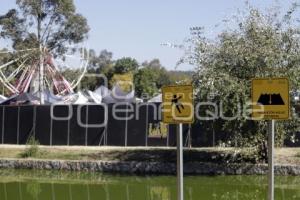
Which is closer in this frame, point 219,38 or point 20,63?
point 219,38

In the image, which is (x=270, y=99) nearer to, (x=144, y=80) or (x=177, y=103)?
(x=177, y=103)

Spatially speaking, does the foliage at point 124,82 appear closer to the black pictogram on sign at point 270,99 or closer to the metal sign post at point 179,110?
the metal sign post at point 179,110

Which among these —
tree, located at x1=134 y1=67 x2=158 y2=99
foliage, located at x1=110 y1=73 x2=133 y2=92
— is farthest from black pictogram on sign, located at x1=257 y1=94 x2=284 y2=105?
tree, located at x1=134 y1=67 x2=158 y2=99

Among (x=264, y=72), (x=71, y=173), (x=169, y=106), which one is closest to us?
(x=169, y=106)

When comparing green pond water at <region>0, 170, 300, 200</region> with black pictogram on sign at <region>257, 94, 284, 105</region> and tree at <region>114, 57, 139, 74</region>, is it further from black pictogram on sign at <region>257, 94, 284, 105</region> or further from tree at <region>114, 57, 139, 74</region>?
tree at <region>114, 57, 139, 74</region>

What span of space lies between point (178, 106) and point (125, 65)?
88.7m

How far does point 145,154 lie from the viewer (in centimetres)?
2467

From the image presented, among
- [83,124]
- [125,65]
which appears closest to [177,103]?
[83,124]

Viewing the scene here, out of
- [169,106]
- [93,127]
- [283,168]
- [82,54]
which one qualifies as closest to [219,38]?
[283,168]

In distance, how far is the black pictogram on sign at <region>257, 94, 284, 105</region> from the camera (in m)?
7.65

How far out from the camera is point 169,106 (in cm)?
823

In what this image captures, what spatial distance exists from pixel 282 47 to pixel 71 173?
29.8 feet

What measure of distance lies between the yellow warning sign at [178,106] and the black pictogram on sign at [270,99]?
929 millimetres

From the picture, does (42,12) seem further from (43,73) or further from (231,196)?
(231,196)
